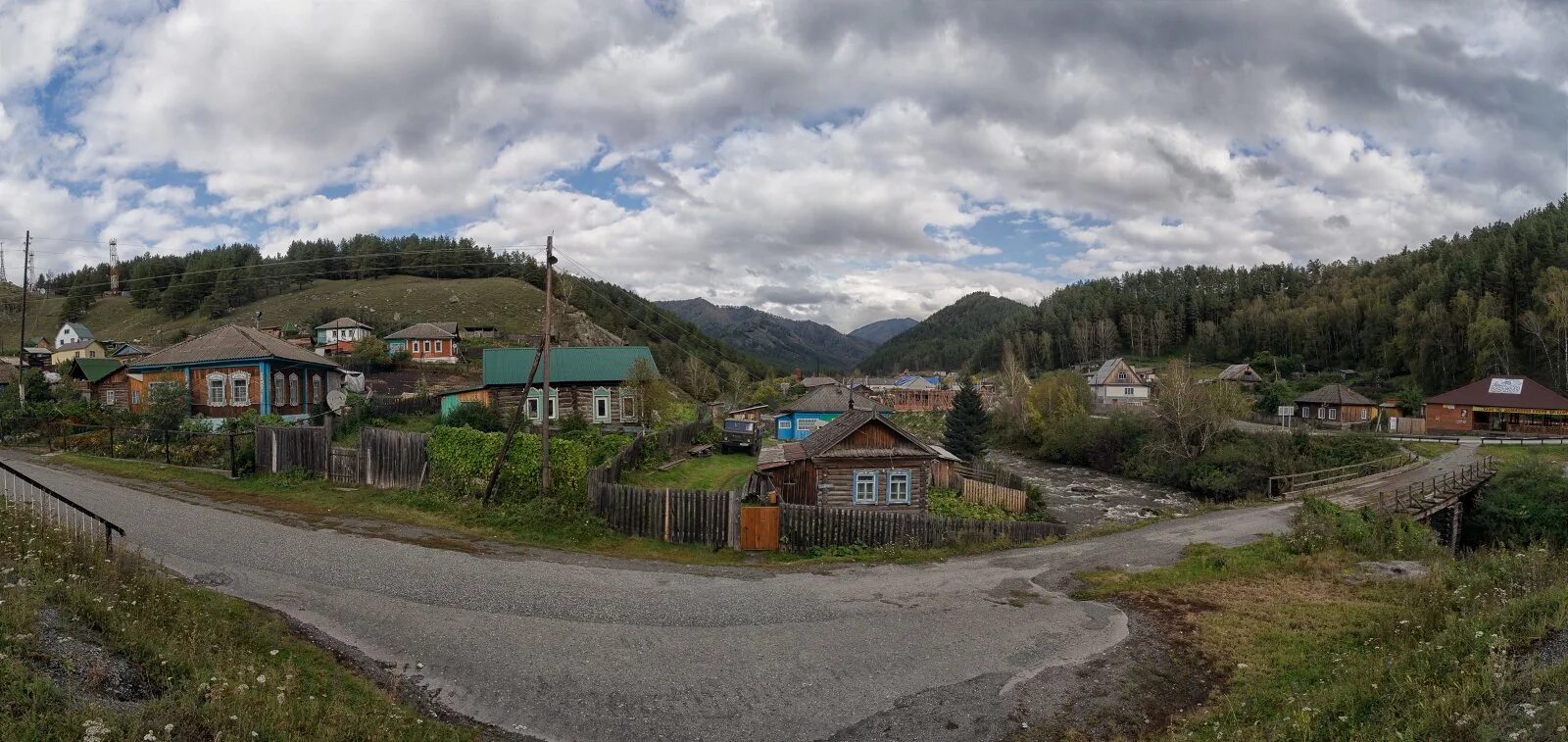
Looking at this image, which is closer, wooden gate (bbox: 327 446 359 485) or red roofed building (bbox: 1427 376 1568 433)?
wooden gate (bbox: 327 446 359 485)

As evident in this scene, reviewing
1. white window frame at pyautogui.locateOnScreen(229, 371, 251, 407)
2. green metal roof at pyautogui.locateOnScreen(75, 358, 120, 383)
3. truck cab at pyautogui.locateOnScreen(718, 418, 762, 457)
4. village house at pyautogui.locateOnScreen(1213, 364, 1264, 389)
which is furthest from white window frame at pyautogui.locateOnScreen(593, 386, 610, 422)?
village house at pyautogui.locateOnScreen(1213, 364, 1264, 389)

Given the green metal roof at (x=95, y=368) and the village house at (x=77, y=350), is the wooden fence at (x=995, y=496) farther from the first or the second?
the village house at (x=77, y=350)

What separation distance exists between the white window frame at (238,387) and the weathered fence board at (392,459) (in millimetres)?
14545

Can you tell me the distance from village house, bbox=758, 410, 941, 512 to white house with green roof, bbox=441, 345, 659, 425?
21.2 metres

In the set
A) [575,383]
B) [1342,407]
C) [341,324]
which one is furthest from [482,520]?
[1342,407]

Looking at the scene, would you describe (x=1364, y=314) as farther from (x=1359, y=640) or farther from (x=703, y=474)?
(x=1359, y=640)

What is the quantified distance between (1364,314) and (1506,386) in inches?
1972

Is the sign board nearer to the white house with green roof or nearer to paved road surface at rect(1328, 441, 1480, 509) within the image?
paved road surface at rect(1328, 441, 1480, 509)

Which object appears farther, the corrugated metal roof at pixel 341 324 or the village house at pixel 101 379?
the corrugated metal roof at pixel 341 324

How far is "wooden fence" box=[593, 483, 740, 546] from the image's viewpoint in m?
17.0

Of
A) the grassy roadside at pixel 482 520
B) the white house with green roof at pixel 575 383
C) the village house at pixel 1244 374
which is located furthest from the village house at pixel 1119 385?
the grassy roadside at pixel 482 520

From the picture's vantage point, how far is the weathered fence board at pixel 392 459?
20297mm

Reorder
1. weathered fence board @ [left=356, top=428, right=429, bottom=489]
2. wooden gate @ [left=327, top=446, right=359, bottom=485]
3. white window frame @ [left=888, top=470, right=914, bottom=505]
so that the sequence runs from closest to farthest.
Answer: weathered fence board @ [left=356, top=428, right=429, bottom=489] → wooden gate @ [left=327, top=446, right=359, bottom=485] → white window frame @ [left=888, top=470, right=914, bottom=505]

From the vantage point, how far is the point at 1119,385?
88375 millimetres
